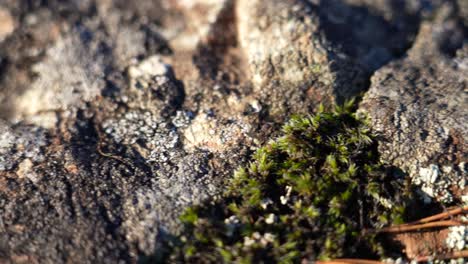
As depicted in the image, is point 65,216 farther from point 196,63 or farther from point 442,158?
point 442,158

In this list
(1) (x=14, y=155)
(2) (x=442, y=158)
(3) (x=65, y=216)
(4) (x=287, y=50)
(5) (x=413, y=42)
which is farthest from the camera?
(5) (x=413, y=42)

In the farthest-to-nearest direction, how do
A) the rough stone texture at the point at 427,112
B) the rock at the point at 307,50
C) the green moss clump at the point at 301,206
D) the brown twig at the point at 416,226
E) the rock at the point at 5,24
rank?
1. the rock at the point at 5,24
2. the rock at the point at 307,50
3. the rough stone texture at the point at 427,112
4. the brown twig at the point at 416,226
5. the green moss clump at the point at 301,206

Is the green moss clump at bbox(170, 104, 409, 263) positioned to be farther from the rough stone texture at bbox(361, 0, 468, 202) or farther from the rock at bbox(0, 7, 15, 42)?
the rock at bbox(0, 7, 15, 42)

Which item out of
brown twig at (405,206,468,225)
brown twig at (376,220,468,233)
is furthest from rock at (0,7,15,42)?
brown twig at (405,206,468,225)

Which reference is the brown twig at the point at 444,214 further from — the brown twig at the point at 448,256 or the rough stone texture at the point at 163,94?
the rough stone texture at the point at 163,94

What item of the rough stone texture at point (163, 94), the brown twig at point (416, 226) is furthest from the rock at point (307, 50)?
the brown twig at point (416, 226)

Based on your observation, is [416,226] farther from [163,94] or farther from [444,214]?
[163,94]

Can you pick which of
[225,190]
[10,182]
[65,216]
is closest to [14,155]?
[10,182]
